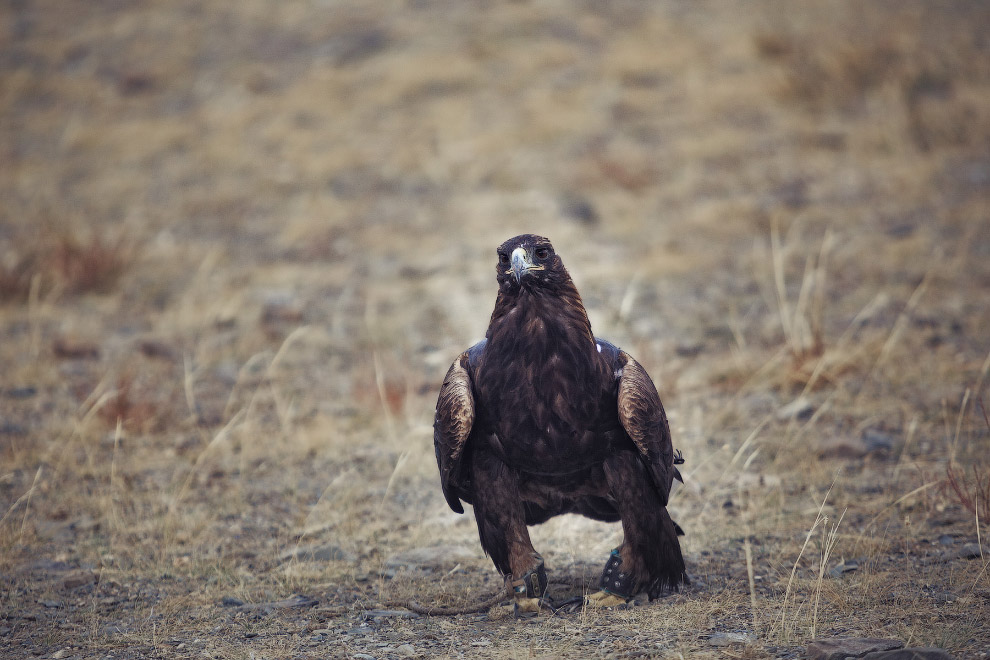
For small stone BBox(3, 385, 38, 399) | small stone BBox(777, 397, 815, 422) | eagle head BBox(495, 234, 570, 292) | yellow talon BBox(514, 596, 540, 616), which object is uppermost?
eagle head BBox(495, 234, 570, 292)

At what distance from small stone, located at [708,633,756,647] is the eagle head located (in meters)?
1.67

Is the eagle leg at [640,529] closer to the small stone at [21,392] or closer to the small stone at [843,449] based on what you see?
the small stone at [843,449]

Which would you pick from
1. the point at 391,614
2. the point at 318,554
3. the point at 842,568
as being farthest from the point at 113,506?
the point at 842,568

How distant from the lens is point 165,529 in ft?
18.6

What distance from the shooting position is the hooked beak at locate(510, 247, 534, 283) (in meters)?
4.39

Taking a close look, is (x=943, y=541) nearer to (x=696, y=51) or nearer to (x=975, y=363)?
(x=975, y=363)

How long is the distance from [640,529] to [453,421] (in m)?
0.99

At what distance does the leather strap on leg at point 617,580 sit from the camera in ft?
15.1

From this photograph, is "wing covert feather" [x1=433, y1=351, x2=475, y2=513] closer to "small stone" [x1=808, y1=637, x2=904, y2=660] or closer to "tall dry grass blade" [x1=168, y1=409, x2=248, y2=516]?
"small stone" [x1=808, y1=637, x2=904, y2=660]

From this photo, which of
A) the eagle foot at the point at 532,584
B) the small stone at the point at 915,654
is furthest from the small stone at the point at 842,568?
the eagle foot at the point at 532,584

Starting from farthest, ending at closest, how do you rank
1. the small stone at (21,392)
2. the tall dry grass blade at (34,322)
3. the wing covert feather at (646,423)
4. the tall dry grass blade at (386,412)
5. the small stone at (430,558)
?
the tall dry grass blade at (34,322)
the small stone at (21,392)
the tall dry grass blade at (386,412)
the small stone at (430,558)
the wing covert feather at (646,423)

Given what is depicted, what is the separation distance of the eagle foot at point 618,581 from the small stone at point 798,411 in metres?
2.79

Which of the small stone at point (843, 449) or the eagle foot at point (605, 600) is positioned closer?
the eagle foot at point (605, 600)

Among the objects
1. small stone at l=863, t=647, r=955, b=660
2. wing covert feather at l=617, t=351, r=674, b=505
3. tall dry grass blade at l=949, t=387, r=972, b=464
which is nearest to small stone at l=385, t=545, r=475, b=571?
wing covert feather at l=617, t=351, r=674, b=505
